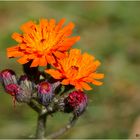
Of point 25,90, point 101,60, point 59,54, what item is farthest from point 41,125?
point 101,60

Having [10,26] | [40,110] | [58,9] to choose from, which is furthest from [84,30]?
[40,110]

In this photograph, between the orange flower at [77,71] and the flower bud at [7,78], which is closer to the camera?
the orange flower at [77,71]

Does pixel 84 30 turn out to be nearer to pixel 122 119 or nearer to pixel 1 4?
pixel 1 4

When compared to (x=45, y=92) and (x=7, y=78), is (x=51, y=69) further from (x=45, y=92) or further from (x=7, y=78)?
(x=7, y=78)

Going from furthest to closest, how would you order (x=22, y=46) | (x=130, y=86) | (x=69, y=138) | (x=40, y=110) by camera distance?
(x=130, y=86)
(x=69, y=138)
(x=40, y=110)
(x=22, y=46)

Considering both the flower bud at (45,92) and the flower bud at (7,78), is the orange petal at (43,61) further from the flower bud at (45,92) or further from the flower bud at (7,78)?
the flower bud at (7,78)

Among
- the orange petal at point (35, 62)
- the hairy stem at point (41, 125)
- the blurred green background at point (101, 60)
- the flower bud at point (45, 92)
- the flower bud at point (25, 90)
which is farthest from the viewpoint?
the blurred green background at point (101, 60)

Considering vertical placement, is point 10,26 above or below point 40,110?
above

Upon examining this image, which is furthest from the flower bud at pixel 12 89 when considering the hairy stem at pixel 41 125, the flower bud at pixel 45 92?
the hairy stem at pixel 41 125

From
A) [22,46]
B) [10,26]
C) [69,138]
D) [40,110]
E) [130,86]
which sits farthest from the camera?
[10,26]
